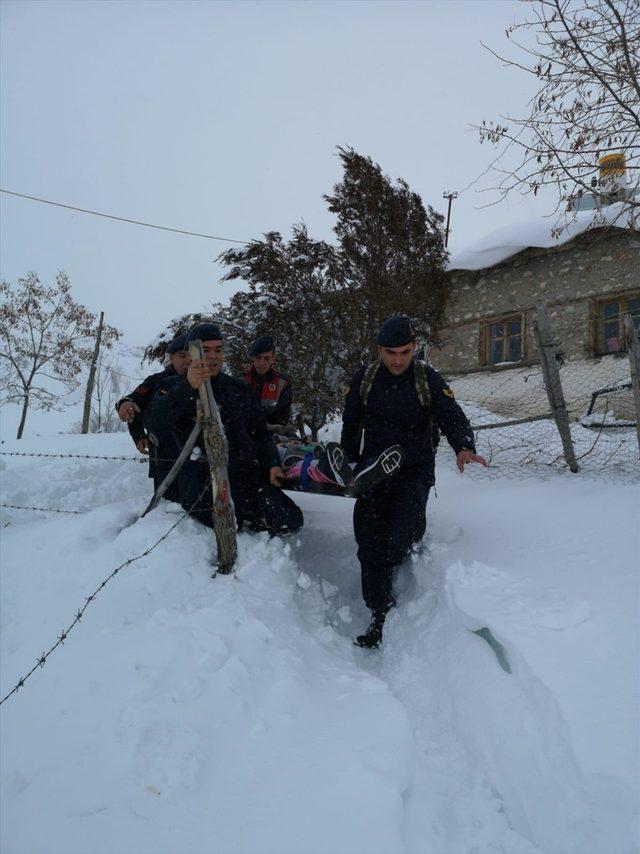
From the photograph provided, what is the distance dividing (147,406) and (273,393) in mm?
1159

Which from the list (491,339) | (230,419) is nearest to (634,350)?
(230,419)

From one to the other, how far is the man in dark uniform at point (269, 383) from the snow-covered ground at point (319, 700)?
5.68 ft

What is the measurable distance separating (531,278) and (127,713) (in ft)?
37.2

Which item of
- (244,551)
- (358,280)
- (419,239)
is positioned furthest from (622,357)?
(244,551)

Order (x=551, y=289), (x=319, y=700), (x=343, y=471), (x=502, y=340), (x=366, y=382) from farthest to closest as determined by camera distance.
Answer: (x=502, y=340) → (x=551, y=289) → (x=366, y=382) → (x=343, y=471) → (x=319, y=700)

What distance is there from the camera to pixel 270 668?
7.95 feet

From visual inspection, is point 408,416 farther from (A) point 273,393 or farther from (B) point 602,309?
(B) point 602,309

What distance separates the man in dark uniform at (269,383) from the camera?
489 centimetres

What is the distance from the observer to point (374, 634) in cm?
303

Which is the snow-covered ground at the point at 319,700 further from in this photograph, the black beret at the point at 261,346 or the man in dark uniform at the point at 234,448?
the black beret at the point at 261,346

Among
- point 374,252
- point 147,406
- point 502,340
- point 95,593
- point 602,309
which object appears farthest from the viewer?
point 502,340

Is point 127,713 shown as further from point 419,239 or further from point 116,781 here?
point 419,239

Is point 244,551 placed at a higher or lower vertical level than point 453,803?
higher

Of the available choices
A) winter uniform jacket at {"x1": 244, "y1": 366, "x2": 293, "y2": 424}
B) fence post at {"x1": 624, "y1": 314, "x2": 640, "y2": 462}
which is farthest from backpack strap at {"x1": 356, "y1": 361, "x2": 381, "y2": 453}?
fence post at {"x1": 624, "y1": 314, "x2": 640, "y2": 462}
